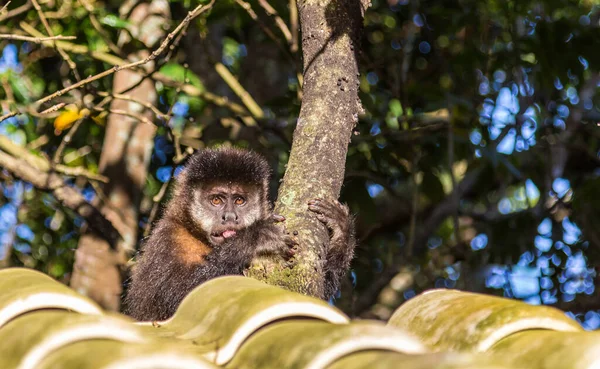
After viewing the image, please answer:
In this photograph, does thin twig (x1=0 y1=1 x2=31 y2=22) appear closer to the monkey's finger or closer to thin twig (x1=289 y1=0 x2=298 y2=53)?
thin twig (x1=289 y1=0 x2=298 y2=53)

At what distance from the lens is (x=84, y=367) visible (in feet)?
4.72

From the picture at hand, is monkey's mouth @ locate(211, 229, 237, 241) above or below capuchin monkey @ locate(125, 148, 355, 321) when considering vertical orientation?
below

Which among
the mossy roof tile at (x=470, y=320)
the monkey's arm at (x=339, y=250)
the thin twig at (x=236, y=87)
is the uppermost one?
the mossy roof tile at (x=470, y=320)

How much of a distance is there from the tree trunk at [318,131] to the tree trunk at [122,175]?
135 inches

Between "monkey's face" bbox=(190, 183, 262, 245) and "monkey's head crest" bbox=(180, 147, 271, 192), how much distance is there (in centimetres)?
5

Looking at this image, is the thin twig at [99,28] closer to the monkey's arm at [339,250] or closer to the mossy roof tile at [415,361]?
the monkey's arm at [339,250]

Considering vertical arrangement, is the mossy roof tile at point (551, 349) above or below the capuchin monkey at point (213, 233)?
above

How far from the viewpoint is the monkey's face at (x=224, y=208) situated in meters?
5.63

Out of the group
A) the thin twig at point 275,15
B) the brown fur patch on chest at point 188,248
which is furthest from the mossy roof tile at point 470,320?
the thin twig at point 275,15

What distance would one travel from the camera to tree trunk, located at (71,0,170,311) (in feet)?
23.6

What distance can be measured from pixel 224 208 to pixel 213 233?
11.8 inches

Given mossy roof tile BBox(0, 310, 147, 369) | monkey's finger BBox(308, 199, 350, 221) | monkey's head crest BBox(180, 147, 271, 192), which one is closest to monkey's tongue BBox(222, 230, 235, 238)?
monkey's head crest BBox(180, 147, 271, 192)

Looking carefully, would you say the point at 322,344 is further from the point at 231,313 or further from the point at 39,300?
the point at 39,300

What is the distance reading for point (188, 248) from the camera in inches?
210
